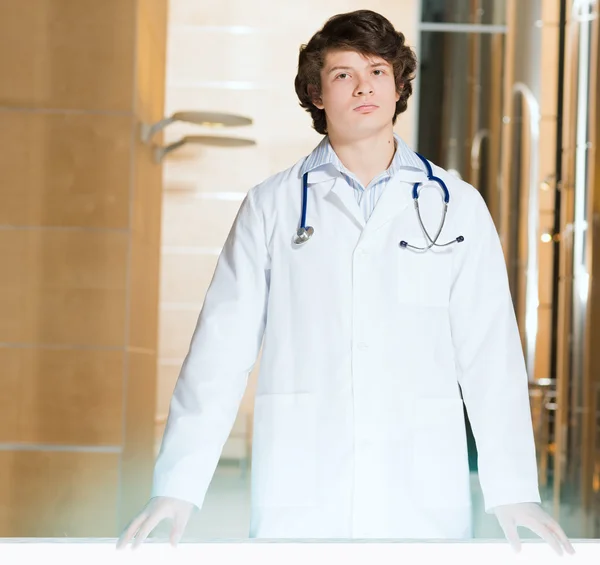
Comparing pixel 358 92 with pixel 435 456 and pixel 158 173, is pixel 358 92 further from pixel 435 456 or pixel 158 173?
pixel 158 173

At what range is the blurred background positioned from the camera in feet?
9.59

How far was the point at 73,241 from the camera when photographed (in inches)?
115

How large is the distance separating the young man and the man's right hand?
5cm

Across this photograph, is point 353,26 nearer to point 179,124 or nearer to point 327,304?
point 327,304

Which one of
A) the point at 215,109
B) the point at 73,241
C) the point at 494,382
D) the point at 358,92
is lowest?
the point at 494,382

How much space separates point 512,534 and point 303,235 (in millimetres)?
517

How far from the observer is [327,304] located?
1565 mm

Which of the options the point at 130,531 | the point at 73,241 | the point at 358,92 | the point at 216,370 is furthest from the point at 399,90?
the point at 73,241

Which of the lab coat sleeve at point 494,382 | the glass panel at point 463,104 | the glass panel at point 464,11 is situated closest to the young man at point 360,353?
the lab coat sleeve at point 494,382

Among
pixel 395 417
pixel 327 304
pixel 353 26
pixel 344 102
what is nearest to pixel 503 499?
pixel 395 417

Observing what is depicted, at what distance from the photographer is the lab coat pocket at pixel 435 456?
61.3 inches

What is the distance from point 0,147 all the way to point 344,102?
1622 mm

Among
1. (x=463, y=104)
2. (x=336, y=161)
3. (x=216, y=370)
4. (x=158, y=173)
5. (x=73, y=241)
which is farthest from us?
(x=463, y=104)

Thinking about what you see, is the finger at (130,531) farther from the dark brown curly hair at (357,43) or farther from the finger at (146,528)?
the dark brown curly hair at (357,43)
